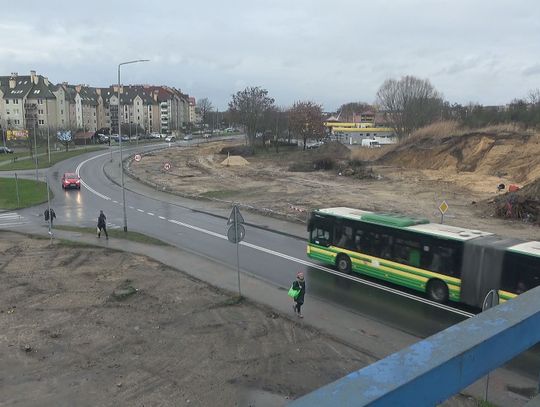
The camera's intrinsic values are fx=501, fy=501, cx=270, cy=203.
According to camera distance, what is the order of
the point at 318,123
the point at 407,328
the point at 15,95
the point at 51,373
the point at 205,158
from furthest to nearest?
the point at 15,95
the point at 318,123
the point at 205,158
the point at 407,328
the point at 51,373

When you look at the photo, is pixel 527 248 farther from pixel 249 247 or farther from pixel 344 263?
pixel 249 247

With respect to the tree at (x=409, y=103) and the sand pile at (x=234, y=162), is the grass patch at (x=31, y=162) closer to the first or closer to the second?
the sand pile at (x=234, y=162)

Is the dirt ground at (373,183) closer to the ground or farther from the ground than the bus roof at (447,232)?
closer to the ground

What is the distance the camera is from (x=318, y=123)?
90.6 m

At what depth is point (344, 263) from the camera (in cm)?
1877

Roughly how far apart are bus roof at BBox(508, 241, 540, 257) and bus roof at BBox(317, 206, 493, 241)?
1.40 metres

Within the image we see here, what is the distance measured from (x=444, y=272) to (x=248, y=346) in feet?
22.7

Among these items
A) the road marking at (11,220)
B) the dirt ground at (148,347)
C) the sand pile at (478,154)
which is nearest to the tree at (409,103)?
the sand pile at (478,154)

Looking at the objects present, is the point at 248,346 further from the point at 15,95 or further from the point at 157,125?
the point at 157,125

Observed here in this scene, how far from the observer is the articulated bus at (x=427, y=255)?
13906mm

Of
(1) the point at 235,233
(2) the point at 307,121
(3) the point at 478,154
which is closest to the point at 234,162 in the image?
(2) the point at 307,121

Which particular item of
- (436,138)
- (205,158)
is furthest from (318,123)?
(436,138)

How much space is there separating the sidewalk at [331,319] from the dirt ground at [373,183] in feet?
35.7

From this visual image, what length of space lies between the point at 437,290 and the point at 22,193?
37955mm
